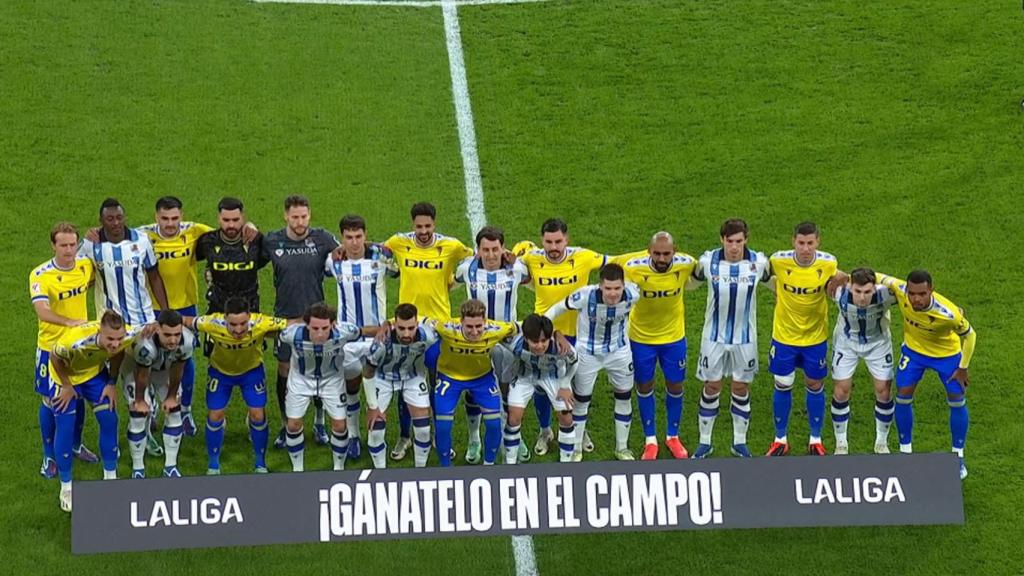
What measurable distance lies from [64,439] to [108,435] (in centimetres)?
31

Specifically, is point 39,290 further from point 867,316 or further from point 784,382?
point 867,316

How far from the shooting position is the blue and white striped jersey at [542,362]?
11.3 meters

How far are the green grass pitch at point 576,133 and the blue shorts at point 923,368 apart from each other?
87cm

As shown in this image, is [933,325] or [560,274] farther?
[560,274]

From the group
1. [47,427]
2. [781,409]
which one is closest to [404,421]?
[47,427]

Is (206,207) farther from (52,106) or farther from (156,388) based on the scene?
(156,388)

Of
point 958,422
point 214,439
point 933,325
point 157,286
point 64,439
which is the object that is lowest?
point 958,422

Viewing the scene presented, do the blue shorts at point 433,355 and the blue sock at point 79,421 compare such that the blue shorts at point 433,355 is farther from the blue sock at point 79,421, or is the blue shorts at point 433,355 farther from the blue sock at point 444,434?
the blue sock at point 79,421

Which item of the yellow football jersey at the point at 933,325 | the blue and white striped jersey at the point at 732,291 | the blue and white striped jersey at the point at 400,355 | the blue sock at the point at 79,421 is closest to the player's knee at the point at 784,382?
the blue and white striped jersey at the point at 732,291

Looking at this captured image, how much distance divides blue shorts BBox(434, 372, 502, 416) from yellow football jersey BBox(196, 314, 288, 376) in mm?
1192

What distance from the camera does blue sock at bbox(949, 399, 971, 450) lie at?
11.7 m

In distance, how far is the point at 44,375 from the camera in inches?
455

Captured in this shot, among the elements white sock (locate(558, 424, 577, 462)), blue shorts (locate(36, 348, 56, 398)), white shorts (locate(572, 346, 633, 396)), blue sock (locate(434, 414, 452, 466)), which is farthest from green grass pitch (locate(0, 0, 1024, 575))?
blue sock (locate(434, 414, 452, 466))

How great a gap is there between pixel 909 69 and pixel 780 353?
6.71 m
